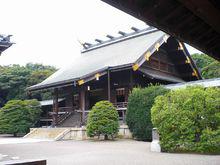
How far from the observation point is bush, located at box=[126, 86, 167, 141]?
60.7 feet

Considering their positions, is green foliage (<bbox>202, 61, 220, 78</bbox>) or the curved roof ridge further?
green foliage (<bbox>202, 61, 220, 78</bbox>)

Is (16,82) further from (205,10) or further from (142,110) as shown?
(205,10)

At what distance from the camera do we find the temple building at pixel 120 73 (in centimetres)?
2373

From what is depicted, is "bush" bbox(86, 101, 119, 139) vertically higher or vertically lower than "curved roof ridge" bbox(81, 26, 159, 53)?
lower

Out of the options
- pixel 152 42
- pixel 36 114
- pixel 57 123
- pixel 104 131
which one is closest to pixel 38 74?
pixel 36 114

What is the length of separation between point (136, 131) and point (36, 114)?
1360cm

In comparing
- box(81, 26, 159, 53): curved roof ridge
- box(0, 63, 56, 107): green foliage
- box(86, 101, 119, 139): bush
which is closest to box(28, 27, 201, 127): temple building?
box(81, 26, 159, 53): curved roof ridge

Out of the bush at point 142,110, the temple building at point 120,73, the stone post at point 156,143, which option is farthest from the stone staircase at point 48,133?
the stone post at point 156,143

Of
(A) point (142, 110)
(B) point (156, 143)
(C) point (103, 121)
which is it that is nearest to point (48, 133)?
(C) point (103, 121)

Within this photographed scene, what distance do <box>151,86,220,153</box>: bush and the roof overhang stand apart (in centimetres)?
652

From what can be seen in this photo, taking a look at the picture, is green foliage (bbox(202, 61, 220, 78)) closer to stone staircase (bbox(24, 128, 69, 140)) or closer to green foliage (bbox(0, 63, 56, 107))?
stone staircase (bbox(24, 128, 69, 140))

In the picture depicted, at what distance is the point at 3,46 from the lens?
11.6m

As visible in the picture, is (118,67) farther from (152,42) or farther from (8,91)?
(8,91)

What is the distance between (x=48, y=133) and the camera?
24.0 meters
